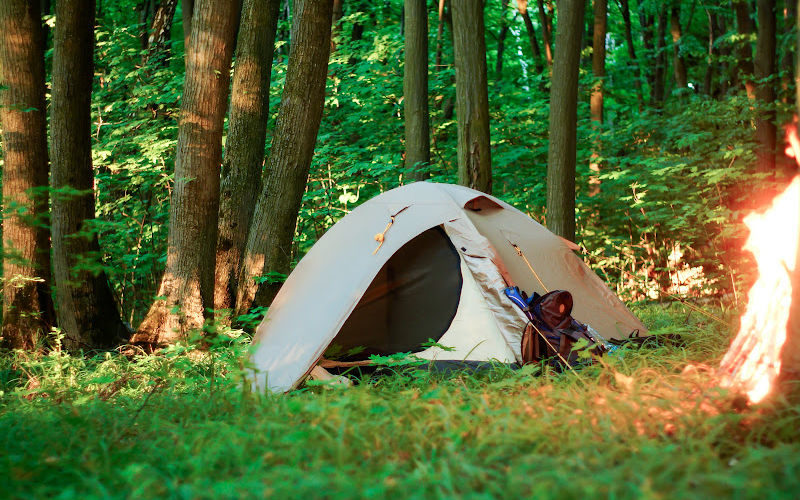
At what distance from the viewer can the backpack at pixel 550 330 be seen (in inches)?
165

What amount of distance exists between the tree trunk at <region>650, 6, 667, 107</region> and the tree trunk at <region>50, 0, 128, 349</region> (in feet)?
40.2

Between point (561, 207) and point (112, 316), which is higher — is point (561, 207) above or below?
above

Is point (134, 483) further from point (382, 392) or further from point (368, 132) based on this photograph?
point (368, 132)

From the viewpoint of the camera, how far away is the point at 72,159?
6102 millimetres

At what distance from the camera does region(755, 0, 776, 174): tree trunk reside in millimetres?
9586

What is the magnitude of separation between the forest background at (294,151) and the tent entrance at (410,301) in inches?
43.5

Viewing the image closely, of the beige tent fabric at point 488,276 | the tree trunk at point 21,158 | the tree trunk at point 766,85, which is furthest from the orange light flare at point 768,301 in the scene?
the tree trunk at point 766,85

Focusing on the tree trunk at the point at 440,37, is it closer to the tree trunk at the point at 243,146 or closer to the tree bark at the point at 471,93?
the tree bark at the point at 471,93

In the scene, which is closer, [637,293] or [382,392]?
[382,392]

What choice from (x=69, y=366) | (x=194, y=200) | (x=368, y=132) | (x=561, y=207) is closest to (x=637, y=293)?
(x=561, y=207)

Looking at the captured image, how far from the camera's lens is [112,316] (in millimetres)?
6359

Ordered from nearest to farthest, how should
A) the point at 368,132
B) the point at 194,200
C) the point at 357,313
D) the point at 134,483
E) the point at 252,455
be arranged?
the point at 134,483
the point at 252,455
the point at 357,313
the point at 194,200
the point at 368,132

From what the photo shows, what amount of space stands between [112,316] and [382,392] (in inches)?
150

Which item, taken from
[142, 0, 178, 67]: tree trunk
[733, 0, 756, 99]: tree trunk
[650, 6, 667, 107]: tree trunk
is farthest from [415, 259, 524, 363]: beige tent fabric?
[650, 6, 667, 107]: tree trunk
